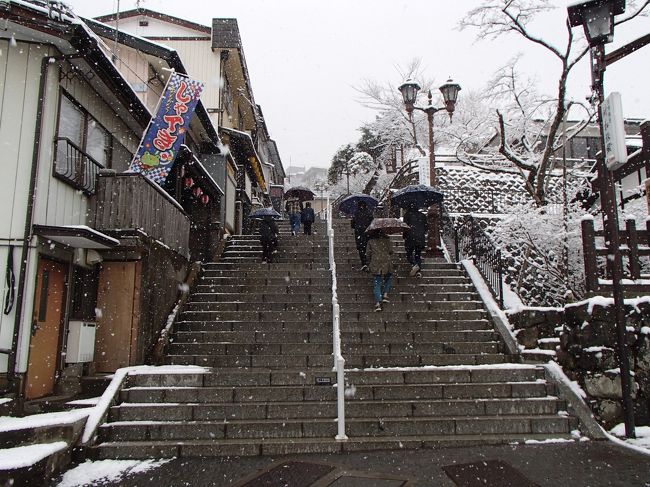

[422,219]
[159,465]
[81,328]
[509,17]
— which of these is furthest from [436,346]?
[509,17]

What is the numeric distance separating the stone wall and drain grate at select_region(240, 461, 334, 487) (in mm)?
4526

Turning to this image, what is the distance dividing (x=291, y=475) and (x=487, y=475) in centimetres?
227

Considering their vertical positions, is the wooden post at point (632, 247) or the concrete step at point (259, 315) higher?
the wooden post at point (632, 247)

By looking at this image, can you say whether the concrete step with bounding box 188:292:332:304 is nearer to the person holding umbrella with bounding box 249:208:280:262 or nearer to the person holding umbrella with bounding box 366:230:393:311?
the person holding umbrella with bounding box 366:230:393:311

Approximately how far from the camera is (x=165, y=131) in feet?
Result: 32.1

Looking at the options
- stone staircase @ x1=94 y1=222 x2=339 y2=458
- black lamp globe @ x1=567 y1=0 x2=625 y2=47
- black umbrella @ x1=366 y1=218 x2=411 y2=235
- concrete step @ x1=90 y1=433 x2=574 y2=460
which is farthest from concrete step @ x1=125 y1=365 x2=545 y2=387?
black lamp globe @ x1=567 y1=0 x2=625 y2=47

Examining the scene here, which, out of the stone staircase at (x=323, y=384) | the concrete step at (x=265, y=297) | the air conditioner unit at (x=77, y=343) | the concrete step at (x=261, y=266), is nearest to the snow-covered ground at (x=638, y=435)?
the stone staircase at (x=323, y=384)

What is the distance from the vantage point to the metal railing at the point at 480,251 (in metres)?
10.5

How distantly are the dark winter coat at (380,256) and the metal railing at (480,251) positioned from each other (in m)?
2.53

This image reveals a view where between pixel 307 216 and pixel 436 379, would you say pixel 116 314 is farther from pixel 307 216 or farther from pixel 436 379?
pixel 307 216

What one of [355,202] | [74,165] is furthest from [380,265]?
[74,165]

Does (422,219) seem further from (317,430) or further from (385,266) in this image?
(317,430)

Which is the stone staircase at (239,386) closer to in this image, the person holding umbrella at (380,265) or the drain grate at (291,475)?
the drain grate at (291,475)

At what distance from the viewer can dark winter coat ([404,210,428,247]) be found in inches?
466
